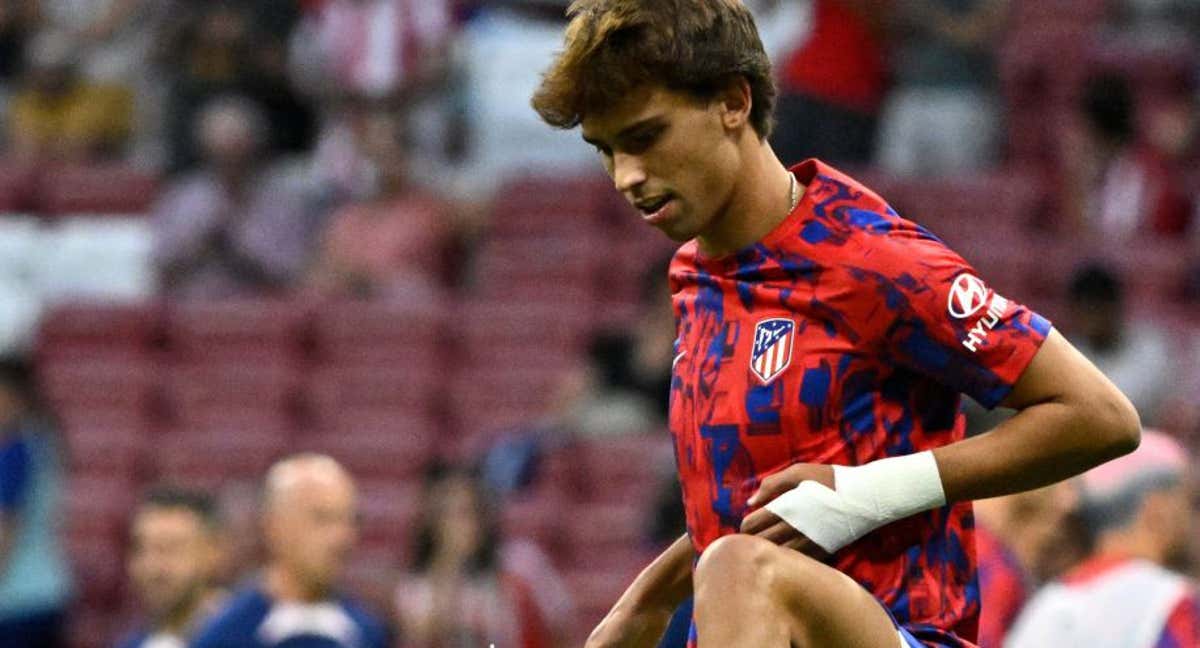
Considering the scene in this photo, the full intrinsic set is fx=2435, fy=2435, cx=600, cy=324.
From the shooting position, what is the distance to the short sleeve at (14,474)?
27.1 ft

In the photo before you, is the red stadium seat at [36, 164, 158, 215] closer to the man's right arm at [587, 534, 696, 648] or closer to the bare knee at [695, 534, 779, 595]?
the man's right arm at [587, 534, 696, 648]

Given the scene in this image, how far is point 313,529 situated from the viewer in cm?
630

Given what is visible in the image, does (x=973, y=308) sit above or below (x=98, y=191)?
above

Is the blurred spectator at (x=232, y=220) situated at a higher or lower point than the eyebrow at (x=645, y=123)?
lower

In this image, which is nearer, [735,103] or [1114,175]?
[735,103]

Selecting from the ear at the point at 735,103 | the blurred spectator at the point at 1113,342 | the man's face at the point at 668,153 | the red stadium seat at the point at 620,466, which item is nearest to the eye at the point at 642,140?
the man's face at the point at 668,153

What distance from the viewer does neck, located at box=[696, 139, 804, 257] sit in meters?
3.42

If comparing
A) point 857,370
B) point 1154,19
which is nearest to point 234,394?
point 1154,19

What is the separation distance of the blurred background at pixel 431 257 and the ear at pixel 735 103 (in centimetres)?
387

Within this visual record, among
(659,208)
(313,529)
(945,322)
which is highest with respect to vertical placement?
(659,208)

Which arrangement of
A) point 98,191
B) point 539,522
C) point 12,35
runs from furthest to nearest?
point 12,35
point 98,191
point 539,522

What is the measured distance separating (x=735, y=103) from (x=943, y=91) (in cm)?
601

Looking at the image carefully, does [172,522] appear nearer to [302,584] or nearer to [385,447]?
[302,584]

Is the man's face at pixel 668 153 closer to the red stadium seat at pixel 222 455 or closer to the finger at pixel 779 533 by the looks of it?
the finger at pixel 779 533
